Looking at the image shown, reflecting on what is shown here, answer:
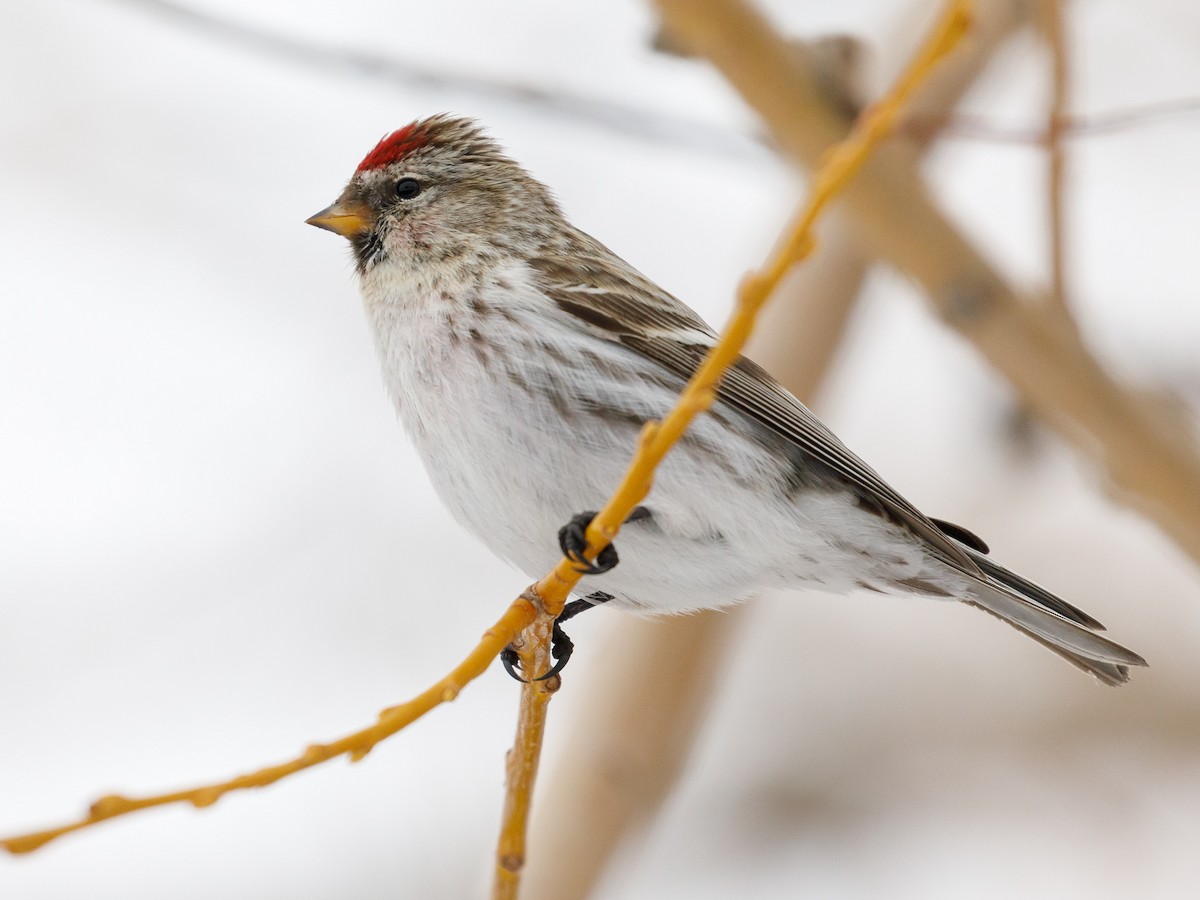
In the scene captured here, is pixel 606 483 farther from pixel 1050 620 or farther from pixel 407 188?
pixel 407 188

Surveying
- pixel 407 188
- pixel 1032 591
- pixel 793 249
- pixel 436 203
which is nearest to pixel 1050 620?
pixel 1032 591

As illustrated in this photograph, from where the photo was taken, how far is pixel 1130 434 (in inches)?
113

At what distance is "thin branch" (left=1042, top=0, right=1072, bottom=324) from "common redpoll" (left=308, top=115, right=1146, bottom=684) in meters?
0.60

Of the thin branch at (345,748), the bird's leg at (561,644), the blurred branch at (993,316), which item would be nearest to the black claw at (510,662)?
the bird's leg at (561,644)

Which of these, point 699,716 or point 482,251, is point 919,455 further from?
point 482,251

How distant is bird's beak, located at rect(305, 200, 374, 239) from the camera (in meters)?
3.31

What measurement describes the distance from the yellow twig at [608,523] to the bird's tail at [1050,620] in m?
1.20

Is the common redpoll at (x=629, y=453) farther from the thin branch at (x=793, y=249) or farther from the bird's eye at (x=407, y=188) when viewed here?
the thin branch at (x=793, y=249)

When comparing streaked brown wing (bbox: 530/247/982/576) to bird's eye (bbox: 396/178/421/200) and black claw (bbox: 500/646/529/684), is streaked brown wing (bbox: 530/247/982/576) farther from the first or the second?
black claw (bbox: 500/646/529/684)

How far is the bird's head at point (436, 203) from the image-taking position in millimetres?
3248

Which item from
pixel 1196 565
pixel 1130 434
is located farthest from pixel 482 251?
pixel 1196 565

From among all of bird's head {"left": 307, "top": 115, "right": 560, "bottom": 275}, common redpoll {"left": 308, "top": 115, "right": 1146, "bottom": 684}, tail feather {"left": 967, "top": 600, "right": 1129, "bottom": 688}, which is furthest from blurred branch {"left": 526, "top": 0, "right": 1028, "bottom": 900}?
tail feather {"left": 967, "top": 600, "right": 1129, "bottom": 688}

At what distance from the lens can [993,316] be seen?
2.92m

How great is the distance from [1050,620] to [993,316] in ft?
2.20
